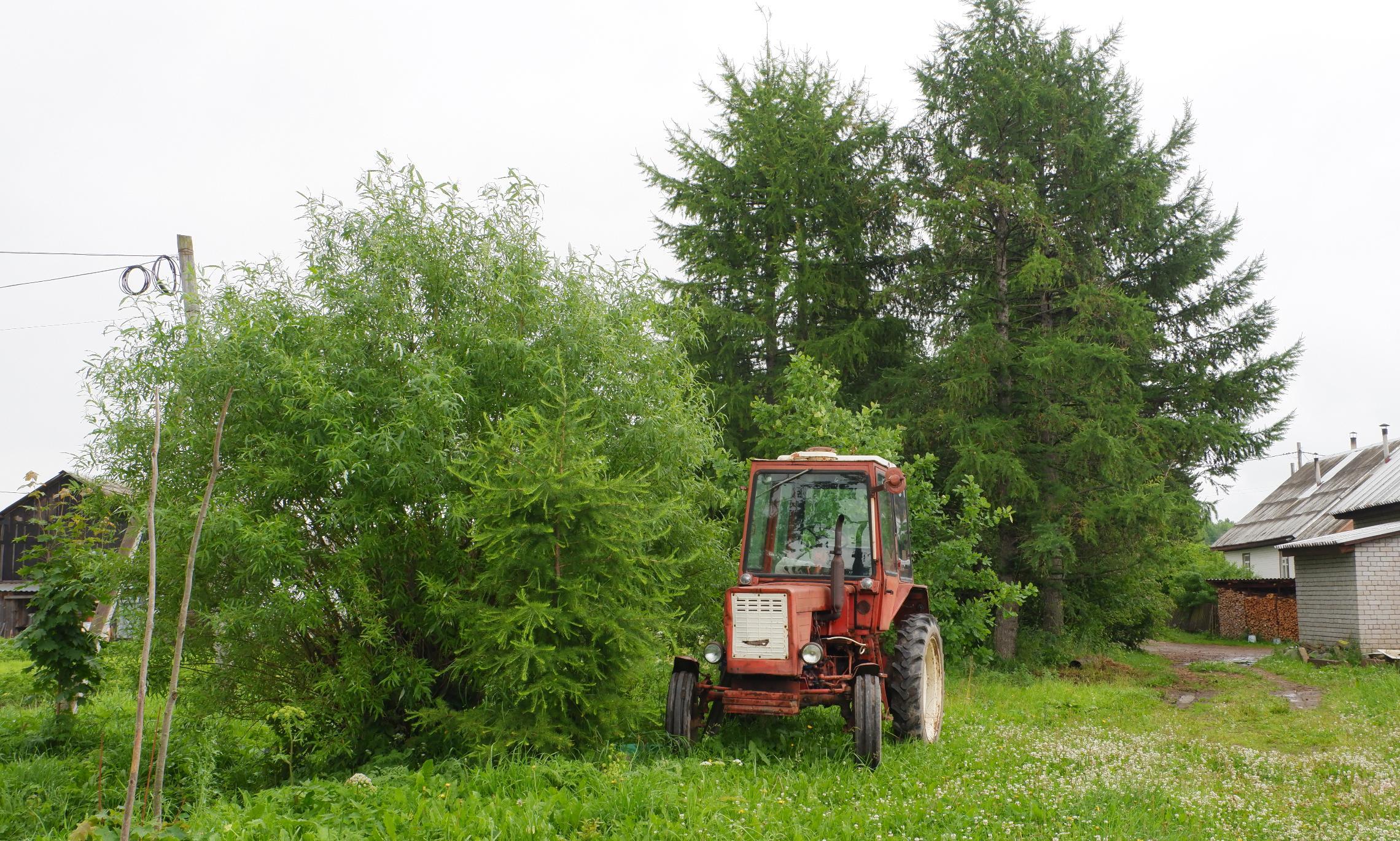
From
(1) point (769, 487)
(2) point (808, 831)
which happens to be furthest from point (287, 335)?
(2) point (808, 831)

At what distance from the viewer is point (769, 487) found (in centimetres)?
769

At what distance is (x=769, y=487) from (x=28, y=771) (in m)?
6.05

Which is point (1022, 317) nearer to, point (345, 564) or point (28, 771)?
point (345, 564)

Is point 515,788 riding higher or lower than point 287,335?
lower

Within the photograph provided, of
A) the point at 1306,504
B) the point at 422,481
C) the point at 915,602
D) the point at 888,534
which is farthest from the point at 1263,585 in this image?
the point at 422,481

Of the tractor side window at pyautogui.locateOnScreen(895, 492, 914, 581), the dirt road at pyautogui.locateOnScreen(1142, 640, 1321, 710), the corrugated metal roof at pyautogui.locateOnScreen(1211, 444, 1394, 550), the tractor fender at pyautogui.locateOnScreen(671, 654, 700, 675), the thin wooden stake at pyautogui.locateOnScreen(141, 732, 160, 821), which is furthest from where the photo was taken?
the corrugated metal roof at pyautogui.locateOnScreen(1211, 444, 1394, 550)

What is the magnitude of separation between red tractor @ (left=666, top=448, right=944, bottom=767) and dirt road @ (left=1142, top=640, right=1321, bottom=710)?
6.16 metres

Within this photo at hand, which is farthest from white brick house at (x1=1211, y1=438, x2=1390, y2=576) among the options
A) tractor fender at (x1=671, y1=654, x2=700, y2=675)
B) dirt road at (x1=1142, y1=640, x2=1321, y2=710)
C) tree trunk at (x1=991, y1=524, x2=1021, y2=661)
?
tractor fender at (x1=671, y1=654, x2=700, y2=675)

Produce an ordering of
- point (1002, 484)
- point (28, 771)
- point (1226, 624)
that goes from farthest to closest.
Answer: point (1226, 624) < point (1002, 484) < point (28, 771)

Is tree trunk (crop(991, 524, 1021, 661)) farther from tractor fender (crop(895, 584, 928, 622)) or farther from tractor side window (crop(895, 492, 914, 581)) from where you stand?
tractor side window (crop(895, 492, 914, 581))

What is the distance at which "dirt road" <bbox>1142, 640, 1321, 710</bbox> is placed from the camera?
39.5 feet

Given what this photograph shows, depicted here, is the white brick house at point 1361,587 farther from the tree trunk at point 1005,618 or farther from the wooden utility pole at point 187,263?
the wooden utility pole at point 187,263

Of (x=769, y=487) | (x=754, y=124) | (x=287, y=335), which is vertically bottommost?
(x=769, y=487)

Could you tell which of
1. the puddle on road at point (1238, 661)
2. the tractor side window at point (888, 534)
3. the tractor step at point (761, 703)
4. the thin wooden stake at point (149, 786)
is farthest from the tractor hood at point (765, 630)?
the puddle on road at point (1238, 661)
